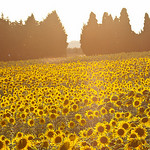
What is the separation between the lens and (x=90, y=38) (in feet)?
153

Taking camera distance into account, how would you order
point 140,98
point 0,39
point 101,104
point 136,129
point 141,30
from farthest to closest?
point 141,30 < point 0,39 < point 101,104 < point 140,98 < point 136,129

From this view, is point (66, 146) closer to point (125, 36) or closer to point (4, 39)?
point (4, 39)

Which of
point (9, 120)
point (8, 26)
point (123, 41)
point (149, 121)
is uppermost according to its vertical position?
point (8, 26)

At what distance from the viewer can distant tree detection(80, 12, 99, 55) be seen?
46.7 meters

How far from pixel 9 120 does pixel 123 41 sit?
41.7m

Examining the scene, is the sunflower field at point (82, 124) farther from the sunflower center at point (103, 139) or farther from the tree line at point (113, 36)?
→ the tree line at point (113, 36)

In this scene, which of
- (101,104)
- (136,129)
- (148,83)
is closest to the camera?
(136,129)

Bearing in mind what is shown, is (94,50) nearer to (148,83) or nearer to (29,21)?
(29,21)

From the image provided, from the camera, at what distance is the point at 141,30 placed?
4641cm

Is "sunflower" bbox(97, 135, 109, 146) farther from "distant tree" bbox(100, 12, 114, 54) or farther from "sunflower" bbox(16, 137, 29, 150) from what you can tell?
"distant tree" bbox(100, 12, 114, 54)

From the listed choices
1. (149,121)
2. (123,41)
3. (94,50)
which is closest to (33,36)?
(94,50)

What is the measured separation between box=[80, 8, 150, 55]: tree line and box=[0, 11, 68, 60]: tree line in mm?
4583

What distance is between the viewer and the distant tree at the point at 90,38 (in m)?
46.7

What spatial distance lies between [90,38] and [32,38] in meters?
10.3
